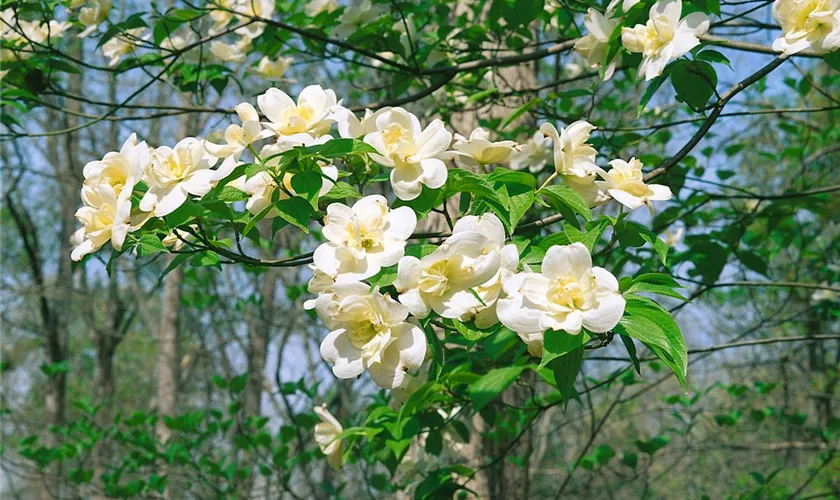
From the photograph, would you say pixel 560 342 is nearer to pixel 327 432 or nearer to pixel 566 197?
pixel 566 197

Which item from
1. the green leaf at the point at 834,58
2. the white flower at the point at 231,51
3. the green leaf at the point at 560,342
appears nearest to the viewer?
the green leaf at the point at 560,342

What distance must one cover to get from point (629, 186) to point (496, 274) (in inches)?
11.4

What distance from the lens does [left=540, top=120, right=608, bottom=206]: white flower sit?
1.01m

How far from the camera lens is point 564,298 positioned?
75cm

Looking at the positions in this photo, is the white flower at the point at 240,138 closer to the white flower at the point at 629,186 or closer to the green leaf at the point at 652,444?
the white flower at the point at 629,186

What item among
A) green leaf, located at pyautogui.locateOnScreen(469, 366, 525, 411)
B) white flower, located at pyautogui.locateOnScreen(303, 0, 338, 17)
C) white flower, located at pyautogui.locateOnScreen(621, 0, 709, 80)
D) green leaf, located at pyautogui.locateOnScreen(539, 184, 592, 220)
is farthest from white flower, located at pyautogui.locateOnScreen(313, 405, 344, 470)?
white flower, located at pyautogui.locateOnScreen(303, 0, 338, 17)

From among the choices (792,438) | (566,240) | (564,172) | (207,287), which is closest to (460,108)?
(564,172)

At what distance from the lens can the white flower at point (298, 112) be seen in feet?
3.18

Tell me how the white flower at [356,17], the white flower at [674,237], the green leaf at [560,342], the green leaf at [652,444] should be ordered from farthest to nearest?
the white flower at [674,237] < the green leaf at [652,444] < the white flower at [356,17] < the green leaf at [560,342]

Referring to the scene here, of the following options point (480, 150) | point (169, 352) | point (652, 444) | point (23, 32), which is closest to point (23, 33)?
point (23, 32)

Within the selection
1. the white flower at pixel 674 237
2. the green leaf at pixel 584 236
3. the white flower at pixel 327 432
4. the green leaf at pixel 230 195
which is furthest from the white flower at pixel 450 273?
the white flower at pixel 674 237

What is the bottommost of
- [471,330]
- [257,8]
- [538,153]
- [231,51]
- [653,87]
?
[538,153]

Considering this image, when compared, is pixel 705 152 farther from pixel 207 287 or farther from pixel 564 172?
pixel 207 287

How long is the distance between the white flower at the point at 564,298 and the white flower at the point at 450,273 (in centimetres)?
4
